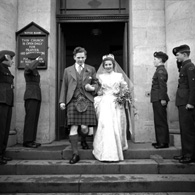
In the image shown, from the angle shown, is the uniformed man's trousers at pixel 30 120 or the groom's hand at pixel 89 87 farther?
the uniformed man's trousers at pixel 30 120

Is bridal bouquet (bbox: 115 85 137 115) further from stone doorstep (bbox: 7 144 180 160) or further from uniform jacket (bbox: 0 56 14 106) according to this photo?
uniform jacket (bbox: 0 56 14 106)

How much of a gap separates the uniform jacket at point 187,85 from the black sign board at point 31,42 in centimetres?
360

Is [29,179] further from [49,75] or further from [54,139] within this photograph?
[49,75]

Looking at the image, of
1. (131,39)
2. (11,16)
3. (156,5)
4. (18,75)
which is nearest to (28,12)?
(11,16)

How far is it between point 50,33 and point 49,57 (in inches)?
27.8

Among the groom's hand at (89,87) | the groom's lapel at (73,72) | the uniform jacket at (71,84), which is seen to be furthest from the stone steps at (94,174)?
the groom's lapel at (73,72)

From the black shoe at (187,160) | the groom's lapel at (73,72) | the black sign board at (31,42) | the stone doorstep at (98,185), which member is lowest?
the stone doorstep at (98,185)

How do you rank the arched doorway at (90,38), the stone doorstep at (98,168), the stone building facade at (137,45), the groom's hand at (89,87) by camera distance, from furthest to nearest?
1. the arched doorway at (90,38)
2. the stone building facade at (137,45)
3. the groom's hand at (89,87)
4. the stone doorstep at (98,168)

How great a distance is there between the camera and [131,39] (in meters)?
6.47

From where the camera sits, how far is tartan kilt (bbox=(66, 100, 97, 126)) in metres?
4.66

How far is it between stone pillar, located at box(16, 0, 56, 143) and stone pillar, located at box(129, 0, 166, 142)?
2339mm

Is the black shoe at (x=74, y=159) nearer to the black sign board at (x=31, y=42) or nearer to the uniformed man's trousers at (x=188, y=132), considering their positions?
the uniformed man's trousers at (x=188, y=132)

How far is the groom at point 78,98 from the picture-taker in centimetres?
467

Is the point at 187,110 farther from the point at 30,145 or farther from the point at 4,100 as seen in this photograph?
the point at 4,100
